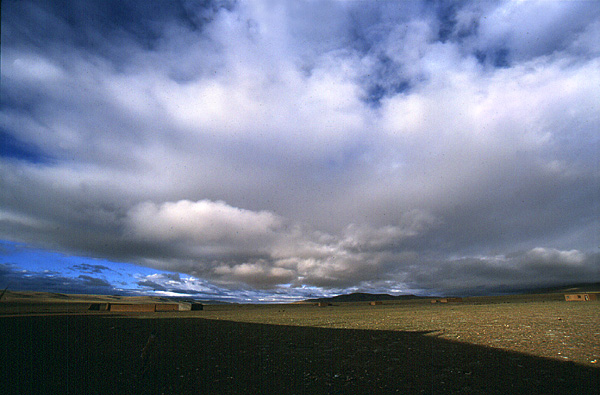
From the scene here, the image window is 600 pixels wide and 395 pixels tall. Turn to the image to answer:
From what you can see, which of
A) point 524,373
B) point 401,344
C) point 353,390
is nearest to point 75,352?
point 353,390

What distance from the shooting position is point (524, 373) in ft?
30.5

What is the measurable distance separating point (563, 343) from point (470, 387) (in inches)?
333

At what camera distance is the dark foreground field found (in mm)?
8375

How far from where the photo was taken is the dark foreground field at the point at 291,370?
27.5 ft

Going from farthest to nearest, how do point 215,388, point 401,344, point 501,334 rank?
point 501,334
point 401,344
point 215,388

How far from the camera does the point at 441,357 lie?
11.6 m

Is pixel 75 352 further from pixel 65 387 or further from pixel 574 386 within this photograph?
pixel 574 386

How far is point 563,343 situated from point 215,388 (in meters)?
14.1

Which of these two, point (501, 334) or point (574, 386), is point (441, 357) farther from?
point (501, 334)

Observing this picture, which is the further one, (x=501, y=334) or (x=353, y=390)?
(x=501, y=334)

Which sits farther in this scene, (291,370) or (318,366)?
(318,366)

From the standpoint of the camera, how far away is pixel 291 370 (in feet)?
34.0

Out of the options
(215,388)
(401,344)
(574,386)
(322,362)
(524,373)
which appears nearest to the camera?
(574,386)

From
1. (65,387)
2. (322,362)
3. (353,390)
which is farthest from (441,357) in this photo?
(65,387)
